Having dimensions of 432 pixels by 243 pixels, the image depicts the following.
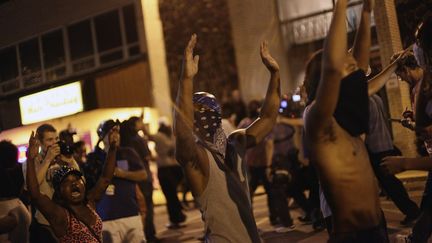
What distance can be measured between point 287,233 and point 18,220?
12.2 ft

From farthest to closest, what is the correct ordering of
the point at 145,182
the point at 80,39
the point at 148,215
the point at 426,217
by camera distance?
the point at 148,215, the point at 145,182, the point at 80,39, the point at 426,217

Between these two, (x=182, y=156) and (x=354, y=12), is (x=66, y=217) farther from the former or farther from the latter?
(x=354, y=12)

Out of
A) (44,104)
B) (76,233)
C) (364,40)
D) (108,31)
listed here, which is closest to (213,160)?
(364,40)

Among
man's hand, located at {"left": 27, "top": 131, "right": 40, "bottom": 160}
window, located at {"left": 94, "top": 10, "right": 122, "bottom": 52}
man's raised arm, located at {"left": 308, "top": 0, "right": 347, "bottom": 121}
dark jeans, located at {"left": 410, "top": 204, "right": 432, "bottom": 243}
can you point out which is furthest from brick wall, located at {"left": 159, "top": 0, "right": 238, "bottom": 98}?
man's raised arm, located at {"left": 308, "top": 0, "right": 347, "bottom": 121}

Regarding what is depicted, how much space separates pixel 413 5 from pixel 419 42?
4.91 meters

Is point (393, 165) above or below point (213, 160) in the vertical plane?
below

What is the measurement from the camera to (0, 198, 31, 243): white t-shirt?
473 cm

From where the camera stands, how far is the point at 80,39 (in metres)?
7.02

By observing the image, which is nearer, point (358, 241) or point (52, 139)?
point (358, 241)

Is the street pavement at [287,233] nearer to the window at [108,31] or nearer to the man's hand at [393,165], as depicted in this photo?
the man's hand at [393,165]

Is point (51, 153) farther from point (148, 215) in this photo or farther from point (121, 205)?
point (148, 215)

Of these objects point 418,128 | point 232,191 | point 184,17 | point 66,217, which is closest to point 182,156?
point 232,191

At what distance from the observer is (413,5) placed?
316 inches

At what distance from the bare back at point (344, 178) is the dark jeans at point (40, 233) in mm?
2709
